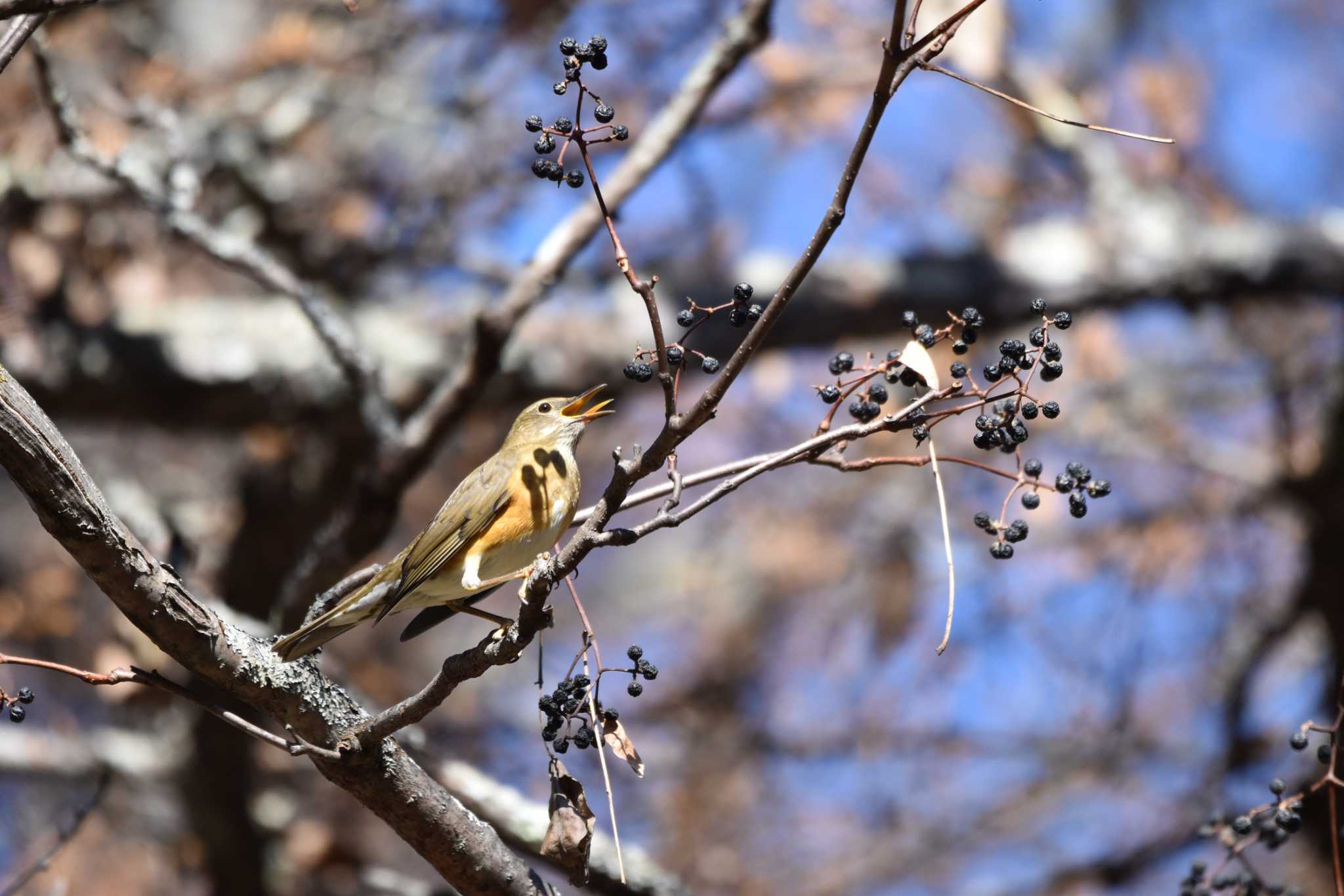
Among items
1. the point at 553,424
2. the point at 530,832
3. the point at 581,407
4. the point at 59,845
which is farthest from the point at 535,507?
the point at 59,845

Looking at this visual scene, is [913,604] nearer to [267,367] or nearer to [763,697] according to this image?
[763,697]

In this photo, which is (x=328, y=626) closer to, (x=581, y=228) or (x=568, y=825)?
(x=568, y=825)

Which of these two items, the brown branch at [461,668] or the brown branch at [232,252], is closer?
the brown branch at [461,668]

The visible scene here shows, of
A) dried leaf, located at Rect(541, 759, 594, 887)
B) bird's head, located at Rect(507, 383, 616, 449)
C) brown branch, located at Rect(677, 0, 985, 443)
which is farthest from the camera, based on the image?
bird's head, located at Rect(507, 383, 616, 449)

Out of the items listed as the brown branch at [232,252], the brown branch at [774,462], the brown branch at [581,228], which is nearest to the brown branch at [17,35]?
the brown branch at [232,252]

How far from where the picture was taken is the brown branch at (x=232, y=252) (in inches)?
170

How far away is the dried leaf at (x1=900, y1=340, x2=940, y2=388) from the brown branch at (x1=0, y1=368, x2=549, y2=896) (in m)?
1.45

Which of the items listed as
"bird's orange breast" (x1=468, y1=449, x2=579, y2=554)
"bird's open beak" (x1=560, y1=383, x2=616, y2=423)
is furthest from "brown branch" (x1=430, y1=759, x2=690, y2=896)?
"bird's open beak" (x1=560, y1=383, x2=616, y2=423)

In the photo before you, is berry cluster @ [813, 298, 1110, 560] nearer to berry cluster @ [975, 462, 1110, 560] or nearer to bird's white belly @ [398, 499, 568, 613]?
berry cluster @ [975, 462, 1110, 560]

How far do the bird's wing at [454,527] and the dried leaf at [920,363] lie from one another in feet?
6.51

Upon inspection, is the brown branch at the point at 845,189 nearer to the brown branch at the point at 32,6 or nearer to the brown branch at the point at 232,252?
the brown branch at the point at 32,6

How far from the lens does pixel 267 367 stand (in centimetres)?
628

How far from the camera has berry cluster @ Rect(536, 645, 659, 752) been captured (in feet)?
8.38

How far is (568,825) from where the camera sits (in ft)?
8.54
